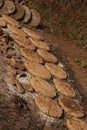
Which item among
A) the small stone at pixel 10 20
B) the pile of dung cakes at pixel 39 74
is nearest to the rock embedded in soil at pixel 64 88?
the pile of dung cakes at pixel 39 74

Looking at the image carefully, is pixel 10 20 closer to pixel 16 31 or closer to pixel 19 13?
pixel 16 31

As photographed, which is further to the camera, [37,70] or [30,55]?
[30,55]

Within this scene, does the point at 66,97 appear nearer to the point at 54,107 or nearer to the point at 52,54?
the point at 54,107

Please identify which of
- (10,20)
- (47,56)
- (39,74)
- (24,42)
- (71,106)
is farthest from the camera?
(10,20)

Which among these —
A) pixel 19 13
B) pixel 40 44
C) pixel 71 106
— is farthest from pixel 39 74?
pixel 19 13

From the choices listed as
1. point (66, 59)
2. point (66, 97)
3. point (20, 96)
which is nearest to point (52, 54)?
point (66, 59)

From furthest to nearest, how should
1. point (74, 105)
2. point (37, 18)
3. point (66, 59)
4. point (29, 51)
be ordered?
point (37, 18) < point (66, 59) < point (29, 51) < point (74, 105)

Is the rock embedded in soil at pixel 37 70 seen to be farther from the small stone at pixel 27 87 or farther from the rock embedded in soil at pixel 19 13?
the rock embedded in soil at pixel 19 13
